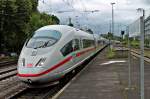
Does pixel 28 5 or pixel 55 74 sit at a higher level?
pixel 28 5

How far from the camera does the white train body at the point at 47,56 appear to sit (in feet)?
51.2

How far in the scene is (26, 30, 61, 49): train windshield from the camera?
1706 cm

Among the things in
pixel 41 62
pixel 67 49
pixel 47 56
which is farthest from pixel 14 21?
pixel 41 62

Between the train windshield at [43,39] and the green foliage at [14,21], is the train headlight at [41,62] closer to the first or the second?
the train windshield at [43,39]

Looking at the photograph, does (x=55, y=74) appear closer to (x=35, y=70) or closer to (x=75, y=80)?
(x=35, y=70)

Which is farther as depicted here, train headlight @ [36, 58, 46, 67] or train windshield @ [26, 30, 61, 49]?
train windshield @ [26, 30, 61, 49]

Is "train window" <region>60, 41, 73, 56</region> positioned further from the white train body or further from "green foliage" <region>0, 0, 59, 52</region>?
"green foliage" <region>0, 0, 59, 52</region>

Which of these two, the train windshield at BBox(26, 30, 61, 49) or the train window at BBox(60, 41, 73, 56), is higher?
the train windshield at BBox(26, 30, 61, 49)

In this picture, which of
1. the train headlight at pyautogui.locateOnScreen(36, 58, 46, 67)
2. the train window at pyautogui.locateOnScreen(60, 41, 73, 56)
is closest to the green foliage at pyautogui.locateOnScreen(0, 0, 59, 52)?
the train window at pyautogui.locateOnScreen(60, 41, 73, 56)

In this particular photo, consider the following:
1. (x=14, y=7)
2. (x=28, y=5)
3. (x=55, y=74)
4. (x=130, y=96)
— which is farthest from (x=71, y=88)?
(x=28, y=5)

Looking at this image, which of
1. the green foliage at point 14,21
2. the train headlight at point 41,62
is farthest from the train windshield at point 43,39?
the green foliage at point 14,21

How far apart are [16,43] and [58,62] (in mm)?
44929

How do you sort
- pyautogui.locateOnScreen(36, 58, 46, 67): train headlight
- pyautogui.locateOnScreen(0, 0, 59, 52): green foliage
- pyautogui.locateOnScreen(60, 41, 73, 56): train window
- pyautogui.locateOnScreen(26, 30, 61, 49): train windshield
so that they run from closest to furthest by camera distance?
pyautogui.locateOnScreen(36, 58, 46, 67): train headlight, pyautogui.locateOnScreen(26, 30, 61, 49): train windshield, pyautogui.locateOnScreen(60, 41, 73, 56): train window, pyautogui.locateOnScreen(0, 0, 59, 52): green foliage

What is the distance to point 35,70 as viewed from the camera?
15.5 meters
